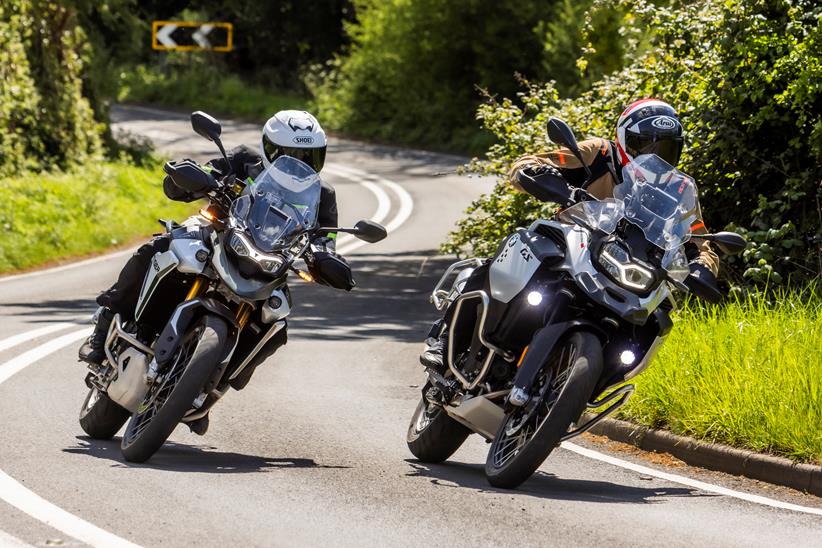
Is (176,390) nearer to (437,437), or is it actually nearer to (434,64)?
(437,437)

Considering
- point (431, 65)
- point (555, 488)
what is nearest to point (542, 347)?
point (555, 488)

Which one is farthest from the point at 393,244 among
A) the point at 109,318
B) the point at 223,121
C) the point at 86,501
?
the point at 223,121

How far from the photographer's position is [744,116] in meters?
13.5

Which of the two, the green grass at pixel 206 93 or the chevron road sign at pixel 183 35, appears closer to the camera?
the chevron road sign at pixel 183 35

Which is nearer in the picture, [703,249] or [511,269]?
[511,269]

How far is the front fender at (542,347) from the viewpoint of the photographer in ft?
25.0

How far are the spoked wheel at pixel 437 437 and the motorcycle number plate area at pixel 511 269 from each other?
0.86 metres

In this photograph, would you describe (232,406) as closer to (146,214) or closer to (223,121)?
(146,214)

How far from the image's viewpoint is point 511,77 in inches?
1713

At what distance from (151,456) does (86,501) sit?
45.5 inches

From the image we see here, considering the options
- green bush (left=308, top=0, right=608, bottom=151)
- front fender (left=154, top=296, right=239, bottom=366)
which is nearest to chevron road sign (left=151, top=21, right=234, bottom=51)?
green bush (left=308, top=0, right=608, bottom=151)

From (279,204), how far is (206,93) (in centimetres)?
4340

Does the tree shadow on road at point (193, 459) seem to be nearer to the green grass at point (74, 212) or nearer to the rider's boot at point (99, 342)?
the rider's boot at point (99, 342)

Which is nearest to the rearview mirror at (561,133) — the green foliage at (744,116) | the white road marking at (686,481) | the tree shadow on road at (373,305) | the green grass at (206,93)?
A: the white road marking at (686,481)
